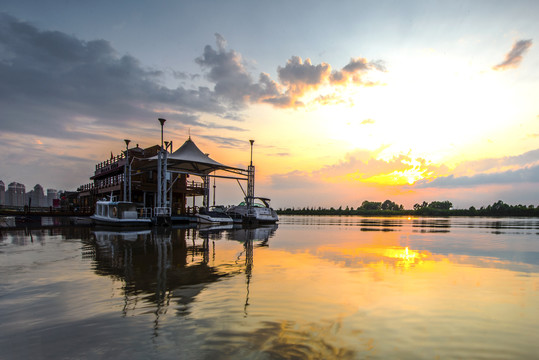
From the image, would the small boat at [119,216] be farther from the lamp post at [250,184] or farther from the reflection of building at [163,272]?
the reflection of building at [163,272]

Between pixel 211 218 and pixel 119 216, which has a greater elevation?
pixel 119 216

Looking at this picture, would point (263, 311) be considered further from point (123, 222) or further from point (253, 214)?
point (253, 214)

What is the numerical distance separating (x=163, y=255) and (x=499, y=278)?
13.4 m

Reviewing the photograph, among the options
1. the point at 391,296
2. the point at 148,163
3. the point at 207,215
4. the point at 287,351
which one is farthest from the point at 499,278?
the point at 148,163

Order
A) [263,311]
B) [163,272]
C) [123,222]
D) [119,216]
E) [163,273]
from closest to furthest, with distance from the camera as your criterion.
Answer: [263,311], [163,273], [163,272], [123,222], [119,216]

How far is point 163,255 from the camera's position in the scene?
45.4ft

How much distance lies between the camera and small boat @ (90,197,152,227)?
104ft

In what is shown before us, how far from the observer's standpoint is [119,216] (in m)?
32.3

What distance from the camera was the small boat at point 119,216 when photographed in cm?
3159

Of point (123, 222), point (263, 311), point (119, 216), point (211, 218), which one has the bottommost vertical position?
point (211, 218)

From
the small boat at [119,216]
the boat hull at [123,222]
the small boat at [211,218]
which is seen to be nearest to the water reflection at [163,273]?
the boat hull at [123,222]

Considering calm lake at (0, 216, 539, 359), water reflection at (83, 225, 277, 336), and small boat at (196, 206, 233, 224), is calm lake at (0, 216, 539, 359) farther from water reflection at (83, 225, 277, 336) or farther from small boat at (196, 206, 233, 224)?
small boat at (196, 206, 233, 224)

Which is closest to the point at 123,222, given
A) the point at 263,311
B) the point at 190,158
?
the point at 190,158

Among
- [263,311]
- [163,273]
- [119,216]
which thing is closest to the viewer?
[263,311]
